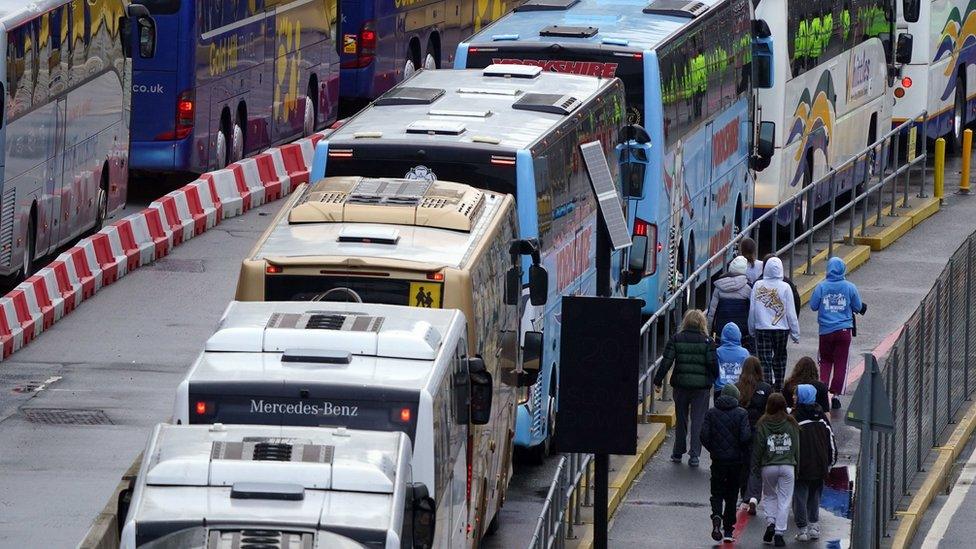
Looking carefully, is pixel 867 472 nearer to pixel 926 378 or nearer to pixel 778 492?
pixel 778 492

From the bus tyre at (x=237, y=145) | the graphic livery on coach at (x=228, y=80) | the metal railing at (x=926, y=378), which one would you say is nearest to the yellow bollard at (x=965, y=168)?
the graphic livery on coach at (x=228, y=80)

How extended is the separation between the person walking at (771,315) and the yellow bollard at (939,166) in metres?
11.4

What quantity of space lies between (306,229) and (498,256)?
151cm

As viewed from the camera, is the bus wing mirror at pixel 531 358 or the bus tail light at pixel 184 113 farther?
the bus tail light at pixel 184 113

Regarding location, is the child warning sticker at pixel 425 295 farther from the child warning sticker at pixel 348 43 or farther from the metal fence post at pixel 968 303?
the child warning sticker at pixel 348 43

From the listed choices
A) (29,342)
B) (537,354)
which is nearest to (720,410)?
(537,354)

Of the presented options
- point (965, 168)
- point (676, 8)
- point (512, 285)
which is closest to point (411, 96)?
point (512, 285)

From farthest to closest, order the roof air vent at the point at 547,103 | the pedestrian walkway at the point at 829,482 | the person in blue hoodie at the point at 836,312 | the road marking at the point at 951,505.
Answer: the person in blue hoodie at the point at 836,312
the roof air vent at the point at 547,103
the road marking at the point at 951,505
the pedestrian walkway at the point at 829,482

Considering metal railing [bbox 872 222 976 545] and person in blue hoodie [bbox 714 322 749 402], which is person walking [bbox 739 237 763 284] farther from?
person in blue hoodie [bbox 714 322 749 402]

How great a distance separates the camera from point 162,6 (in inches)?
1123

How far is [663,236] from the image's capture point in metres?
24.2

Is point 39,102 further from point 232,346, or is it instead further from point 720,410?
point 232,346

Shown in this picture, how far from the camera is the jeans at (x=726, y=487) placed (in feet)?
58.5

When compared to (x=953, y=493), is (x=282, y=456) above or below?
above
